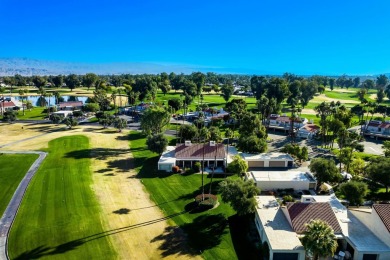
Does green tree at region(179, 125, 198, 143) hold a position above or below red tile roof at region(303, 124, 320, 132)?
above

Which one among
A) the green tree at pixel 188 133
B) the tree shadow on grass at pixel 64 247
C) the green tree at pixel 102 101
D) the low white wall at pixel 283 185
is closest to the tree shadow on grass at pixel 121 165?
the green tree at pixel 188 133

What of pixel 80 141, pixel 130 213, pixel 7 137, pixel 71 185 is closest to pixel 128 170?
pixel 71 185

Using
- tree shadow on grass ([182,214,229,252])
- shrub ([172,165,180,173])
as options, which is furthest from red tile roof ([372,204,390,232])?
shrub ([172,165,180,173])

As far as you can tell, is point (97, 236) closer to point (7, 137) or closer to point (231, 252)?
point (231, 252)

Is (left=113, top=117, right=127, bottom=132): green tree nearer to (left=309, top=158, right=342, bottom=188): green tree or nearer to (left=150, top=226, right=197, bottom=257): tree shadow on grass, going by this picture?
(left=150, top=226, right=197, bottom=257): tree shadow on grass

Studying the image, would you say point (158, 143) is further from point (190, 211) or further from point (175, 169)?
point (190, 211)

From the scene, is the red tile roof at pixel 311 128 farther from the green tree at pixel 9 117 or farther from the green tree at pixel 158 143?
the green tree at pixel 9 117
